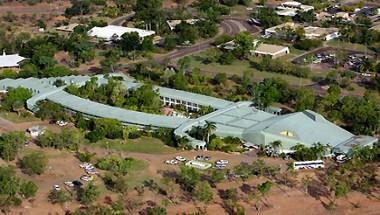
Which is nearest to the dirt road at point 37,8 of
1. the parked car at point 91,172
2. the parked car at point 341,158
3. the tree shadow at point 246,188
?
the parked car at point 91,172

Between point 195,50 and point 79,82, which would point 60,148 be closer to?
point 79,82

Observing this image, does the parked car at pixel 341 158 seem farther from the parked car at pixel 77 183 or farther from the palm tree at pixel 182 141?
the parked car at pixel 77 183

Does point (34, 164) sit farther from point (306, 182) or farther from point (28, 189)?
point (306, 182)

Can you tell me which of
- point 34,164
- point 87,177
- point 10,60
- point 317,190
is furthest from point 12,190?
point 10,60

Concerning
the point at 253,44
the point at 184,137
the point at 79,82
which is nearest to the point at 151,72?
the point at 79,82

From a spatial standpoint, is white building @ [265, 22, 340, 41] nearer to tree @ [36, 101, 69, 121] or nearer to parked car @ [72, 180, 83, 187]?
tree @ [36, 101, 69, 121]
